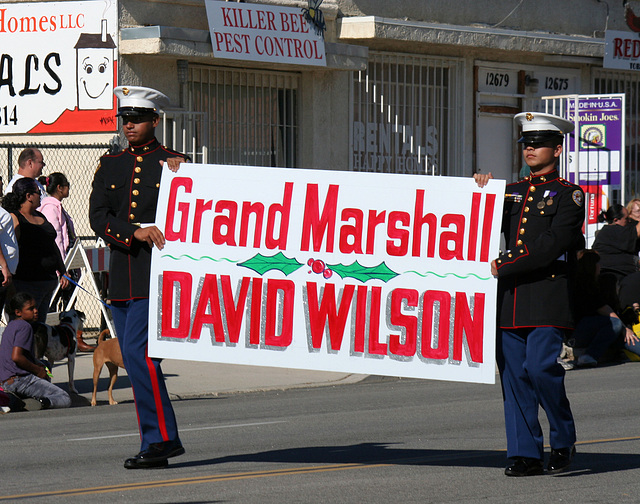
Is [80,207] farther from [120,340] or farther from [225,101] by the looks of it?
[120,340]

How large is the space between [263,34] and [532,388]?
40.8 feet

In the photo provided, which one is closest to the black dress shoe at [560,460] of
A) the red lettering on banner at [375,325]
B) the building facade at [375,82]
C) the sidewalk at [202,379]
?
the red lettering on banner at [375,325]

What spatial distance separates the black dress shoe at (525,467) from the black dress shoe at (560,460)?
0.07 metres

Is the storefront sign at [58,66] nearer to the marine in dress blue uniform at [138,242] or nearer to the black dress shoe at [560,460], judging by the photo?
the marine in dress blue uniform at [138,242]

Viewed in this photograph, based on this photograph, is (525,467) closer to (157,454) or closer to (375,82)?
(157,454)

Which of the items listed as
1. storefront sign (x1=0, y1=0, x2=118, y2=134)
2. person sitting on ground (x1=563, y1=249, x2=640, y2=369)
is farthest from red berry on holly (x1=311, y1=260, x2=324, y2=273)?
storefront sign (x1=0, y1=0, x2=118, y2=134)

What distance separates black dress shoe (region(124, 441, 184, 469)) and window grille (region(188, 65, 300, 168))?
12119 mm

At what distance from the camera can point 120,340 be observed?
7.71 metres

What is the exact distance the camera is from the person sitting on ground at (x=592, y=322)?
50.2ft

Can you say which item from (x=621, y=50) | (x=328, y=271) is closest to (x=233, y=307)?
(x=328, y=271)

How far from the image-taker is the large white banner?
289 inches

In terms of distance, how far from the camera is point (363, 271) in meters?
7.45

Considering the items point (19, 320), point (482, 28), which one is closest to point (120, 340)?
point (19, 320)

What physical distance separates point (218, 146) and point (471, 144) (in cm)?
574
